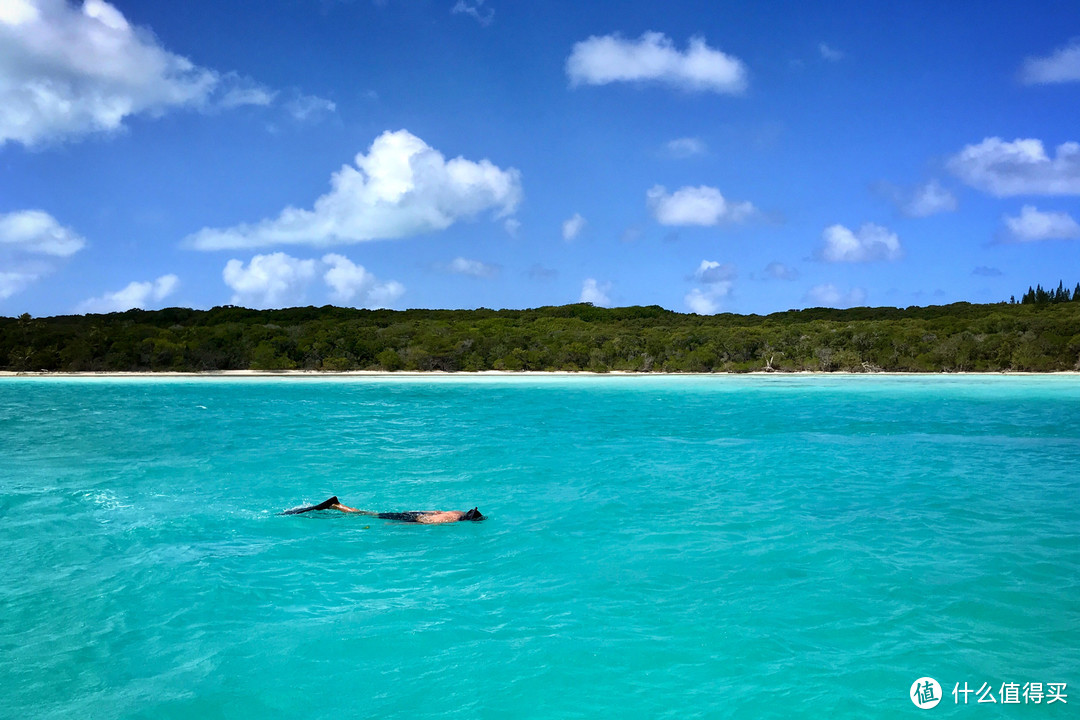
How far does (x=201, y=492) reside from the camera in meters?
11.3

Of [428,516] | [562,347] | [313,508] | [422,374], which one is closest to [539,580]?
[428,516]

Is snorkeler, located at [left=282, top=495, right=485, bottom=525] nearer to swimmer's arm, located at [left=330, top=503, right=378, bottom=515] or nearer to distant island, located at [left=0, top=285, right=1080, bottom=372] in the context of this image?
swimmer's arm, located at [left=330, top=503, right=378, bottom=515]

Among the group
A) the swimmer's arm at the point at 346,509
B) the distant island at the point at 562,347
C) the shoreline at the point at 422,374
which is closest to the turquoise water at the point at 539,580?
the swimmer's arm at the point at 346,509

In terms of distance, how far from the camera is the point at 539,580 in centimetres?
704

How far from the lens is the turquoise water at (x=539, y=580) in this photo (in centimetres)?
497

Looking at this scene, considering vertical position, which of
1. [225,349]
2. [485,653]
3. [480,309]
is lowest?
[485,653]

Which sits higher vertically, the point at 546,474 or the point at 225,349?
the point at 225,349

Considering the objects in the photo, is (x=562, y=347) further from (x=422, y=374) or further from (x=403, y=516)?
(x=403, y=516)

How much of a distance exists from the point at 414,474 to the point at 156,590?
238 inches

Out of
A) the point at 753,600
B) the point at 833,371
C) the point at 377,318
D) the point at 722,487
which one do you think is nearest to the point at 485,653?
the point at 753,600

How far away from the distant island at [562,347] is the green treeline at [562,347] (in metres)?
0.08

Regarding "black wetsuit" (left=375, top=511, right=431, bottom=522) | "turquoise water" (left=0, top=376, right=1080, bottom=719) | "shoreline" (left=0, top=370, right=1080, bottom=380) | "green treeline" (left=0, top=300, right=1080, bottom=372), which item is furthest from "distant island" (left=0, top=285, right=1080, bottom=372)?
"black wetsuit" (left=375, top=511, right=431, bottom=522)

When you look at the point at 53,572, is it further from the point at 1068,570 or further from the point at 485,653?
the point at 1068,570

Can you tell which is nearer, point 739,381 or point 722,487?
point 722,487
